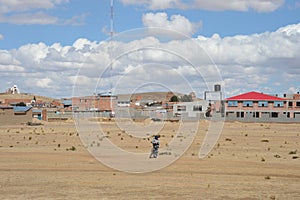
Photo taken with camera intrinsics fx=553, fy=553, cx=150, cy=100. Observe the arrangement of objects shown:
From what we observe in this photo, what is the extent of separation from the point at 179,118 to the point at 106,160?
94.0 meters

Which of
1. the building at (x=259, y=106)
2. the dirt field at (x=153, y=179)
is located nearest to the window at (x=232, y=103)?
the building at (x=259, y=106)

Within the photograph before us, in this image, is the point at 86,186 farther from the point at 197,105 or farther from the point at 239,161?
the point at 197,105

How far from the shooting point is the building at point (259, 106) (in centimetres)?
13750

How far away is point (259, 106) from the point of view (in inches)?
5522

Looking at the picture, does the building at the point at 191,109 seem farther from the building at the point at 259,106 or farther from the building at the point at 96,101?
the building at the point at 96,101

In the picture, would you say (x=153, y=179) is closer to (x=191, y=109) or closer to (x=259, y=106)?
(x=191, y=109)

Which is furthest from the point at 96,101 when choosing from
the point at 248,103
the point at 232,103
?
the point at 248,103

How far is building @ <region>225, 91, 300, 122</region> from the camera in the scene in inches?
5413

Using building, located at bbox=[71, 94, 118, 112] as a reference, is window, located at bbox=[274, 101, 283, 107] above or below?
above

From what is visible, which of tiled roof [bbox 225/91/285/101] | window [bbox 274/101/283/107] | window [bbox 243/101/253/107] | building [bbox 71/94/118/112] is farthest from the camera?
window [bbox 243/101/253/107]

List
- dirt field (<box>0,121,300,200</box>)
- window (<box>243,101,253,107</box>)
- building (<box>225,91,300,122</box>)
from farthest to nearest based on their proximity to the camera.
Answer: window (<box>243,101,253,107</box>), building (<box>225,91,300,122</box>), dirt field (<box>0,121,300,200</box>)

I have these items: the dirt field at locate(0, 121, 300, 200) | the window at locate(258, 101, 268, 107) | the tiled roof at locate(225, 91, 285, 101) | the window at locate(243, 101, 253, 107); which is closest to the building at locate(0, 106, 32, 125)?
the tiled roof at locate(225, 91, 285, 101)

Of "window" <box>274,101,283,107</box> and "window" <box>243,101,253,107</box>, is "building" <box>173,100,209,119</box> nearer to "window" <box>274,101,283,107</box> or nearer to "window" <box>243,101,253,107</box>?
"window" <box>243,101,253,107</box>

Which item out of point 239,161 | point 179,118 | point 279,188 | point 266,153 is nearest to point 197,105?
point 179,118
